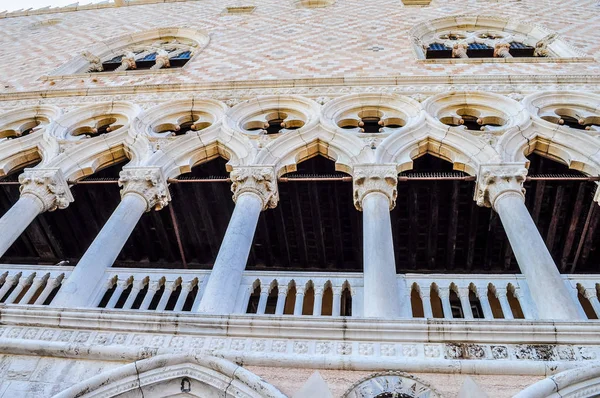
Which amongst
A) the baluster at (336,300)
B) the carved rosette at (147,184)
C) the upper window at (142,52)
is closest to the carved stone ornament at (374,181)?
the baluster at (336,300)

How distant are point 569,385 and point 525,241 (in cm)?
183

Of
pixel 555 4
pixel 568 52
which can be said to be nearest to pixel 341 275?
pixel 568 52

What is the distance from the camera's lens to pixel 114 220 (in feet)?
18.5

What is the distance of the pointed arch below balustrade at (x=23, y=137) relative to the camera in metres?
7.31

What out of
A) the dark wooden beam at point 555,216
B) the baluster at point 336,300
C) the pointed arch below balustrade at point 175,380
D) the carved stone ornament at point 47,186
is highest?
the dark wooden beam at point 555,216

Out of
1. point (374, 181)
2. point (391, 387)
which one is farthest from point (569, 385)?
point (374, 181)

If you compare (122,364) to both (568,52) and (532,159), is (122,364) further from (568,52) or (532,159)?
(568,52)

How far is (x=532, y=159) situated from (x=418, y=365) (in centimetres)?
497

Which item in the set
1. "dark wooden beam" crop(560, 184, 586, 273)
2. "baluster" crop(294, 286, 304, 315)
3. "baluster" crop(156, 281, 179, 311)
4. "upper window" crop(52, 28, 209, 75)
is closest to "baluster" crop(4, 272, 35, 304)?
"baluster" crop(156, 281, 179, 311)

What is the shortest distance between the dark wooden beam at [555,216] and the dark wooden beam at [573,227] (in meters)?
0.17

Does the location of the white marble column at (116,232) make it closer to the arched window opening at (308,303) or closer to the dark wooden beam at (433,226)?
the arched window opening at (308,303)

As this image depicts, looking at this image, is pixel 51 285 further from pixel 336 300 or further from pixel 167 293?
pixel 336 300

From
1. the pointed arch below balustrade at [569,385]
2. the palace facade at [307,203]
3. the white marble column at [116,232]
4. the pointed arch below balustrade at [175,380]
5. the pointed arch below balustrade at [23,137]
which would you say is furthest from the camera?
the pointed arch below balustrade at [23,137]

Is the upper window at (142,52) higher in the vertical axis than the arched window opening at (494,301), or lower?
higher
